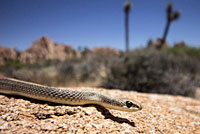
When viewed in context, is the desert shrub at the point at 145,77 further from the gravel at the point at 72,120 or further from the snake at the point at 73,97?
the snake at the point at 73,97

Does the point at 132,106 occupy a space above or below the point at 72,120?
above

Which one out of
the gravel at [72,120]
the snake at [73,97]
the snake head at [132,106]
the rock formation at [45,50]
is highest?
the rock formation at [45,50]

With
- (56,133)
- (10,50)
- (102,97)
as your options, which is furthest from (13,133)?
(10,50)

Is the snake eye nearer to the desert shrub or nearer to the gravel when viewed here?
the gravel

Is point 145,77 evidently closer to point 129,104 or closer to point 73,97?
point 129,104

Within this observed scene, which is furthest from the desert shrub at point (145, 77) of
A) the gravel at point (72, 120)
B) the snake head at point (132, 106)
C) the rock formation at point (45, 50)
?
the rock formation at point (45, 50)

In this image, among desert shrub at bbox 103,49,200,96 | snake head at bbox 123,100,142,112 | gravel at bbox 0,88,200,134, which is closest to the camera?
gravel at bbox 0,88,200,134

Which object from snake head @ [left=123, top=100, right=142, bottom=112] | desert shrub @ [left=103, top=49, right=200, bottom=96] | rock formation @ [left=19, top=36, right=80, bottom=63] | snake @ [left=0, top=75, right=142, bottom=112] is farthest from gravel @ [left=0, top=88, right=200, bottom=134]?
rock formation @ [left=19, top=36, right=80, bottom=63]

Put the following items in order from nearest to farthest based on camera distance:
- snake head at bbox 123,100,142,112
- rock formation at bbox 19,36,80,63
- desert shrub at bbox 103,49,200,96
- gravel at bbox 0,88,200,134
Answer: gravel at bbox 0,88,200,134
snake head at bbox 123,100,142,112
desert shrub at bbox 103,49,200,96
rock formation at bbox 19,36,80,63

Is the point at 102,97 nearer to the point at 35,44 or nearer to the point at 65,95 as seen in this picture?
the point at 65,95

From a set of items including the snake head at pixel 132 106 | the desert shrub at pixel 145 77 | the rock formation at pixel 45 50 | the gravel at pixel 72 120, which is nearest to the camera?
the gravel at pixel 72 120

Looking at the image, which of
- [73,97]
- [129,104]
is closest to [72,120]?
[73,97]
